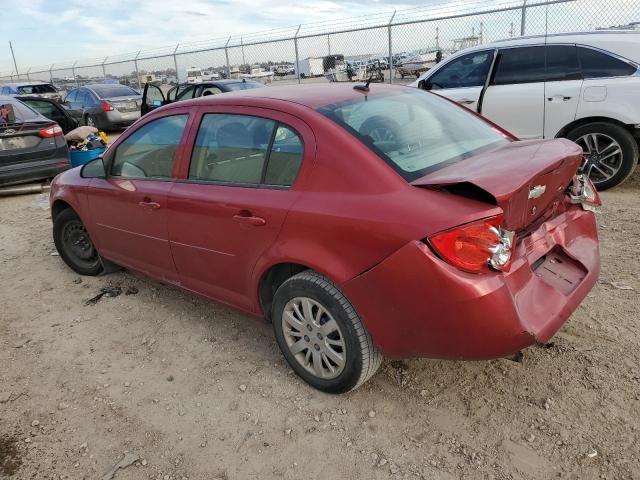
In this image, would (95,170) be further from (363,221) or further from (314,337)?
(363,221)

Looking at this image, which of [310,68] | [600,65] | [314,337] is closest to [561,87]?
[600,65]

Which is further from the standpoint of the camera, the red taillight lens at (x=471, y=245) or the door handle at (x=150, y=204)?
the door handle at (x=150, y=204)

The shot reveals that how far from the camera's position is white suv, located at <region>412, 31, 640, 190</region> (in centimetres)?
563

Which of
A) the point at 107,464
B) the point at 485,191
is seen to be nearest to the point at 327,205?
the point at 485,191

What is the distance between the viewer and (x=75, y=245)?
475cm

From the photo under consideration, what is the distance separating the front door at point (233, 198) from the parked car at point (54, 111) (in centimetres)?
899

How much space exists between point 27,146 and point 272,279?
6861 millimetres

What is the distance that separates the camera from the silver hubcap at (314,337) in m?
2.64

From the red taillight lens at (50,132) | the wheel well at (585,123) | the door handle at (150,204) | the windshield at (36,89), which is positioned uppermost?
the windshield at (36,89)

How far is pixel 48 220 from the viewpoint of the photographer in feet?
22.4

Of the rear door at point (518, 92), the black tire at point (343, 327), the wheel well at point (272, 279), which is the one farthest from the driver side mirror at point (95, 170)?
the rear door at point (518, 92)

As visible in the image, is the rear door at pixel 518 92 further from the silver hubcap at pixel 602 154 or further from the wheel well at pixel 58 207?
the wheel well at pixel 58 207

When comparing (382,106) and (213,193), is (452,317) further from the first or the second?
(213,193)

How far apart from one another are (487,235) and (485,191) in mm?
185
